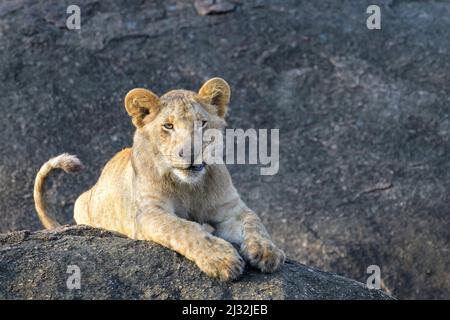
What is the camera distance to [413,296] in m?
11.6

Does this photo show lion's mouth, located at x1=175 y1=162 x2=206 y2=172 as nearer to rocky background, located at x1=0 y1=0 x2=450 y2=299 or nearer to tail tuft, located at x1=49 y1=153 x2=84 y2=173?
tail tuft, located at x1=49 y1=153 x2=84 y2=173

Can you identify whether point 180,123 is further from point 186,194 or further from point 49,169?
point 49,169

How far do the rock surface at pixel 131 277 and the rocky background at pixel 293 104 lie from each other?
5372 mm

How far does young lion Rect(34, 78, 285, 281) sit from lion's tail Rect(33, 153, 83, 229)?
554 millimetres

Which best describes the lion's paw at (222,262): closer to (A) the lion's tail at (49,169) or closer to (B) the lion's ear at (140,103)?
(B) the lion's ear at (140,103)

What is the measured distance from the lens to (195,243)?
6.07 meters

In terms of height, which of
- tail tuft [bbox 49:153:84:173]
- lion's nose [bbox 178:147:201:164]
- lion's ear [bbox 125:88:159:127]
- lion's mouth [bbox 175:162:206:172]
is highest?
lion's ear [bbox 125:88:159:127]

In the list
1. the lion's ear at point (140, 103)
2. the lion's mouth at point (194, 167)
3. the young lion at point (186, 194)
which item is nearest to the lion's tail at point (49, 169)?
the young lion at point (186, 194)

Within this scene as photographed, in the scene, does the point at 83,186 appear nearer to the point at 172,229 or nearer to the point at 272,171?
the point at 272,171

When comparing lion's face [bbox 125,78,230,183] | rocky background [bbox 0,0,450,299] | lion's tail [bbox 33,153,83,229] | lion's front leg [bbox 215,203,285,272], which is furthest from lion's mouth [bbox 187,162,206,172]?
rocky background [bbox 0,0,450,299]

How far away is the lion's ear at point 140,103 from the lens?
6766 millimetres

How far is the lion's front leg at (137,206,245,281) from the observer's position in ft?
19.4

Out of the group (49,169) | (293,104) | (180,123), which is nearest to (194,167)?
(180,123)
